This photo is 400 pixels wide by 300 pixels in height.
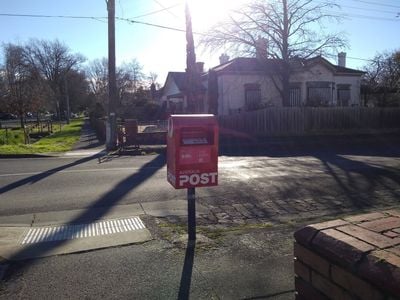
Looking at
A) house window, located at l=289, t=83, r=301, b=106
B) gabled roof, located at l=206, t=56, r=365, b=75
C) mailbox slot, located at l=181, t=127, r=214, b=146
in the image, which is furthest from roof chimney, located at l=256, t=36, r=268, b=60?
mailbox slot, located at l=181, t=127, r=214, b=146

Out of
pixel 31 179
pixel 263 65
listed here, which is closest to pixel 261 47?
pixel 263 65

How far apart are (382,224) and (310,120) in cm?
2415

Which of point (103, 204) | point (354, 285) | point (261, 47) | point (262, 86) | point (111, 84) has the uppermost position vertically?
point (261, 47)

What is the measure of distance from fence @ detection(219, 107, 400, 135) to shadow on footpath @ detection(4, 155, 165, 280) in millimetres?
9831

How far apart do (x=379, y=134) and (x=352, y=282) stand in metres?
27.1

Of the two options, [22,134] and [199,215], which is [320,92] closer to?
[22,134]

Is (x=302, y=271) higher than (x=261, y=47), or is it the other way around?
(x=261, y=47)

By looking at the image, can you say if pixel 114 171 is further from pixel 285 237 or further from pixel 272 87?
pixel 272 87

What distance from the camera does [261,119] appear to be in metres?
24.9

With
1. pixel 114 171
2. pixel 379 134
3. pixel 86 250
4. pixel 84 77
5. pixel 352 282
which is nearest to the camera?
pixel 352 282

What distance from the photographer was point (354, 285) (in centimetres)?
233

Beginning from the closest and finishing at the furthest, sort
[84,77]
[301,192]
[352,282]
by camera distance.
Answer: [352,282] → [301,192] → [84,77]

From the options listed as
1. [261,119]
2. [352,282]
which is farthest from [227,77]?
[352,282]

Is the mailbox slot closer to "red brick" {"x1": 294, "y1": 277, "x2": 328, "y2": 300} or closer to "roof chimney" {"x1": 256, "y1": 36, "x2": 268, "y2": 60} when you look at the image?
"red brick" {"x1": 294, "y1": 277, "x2": 328, "y2": 300}
